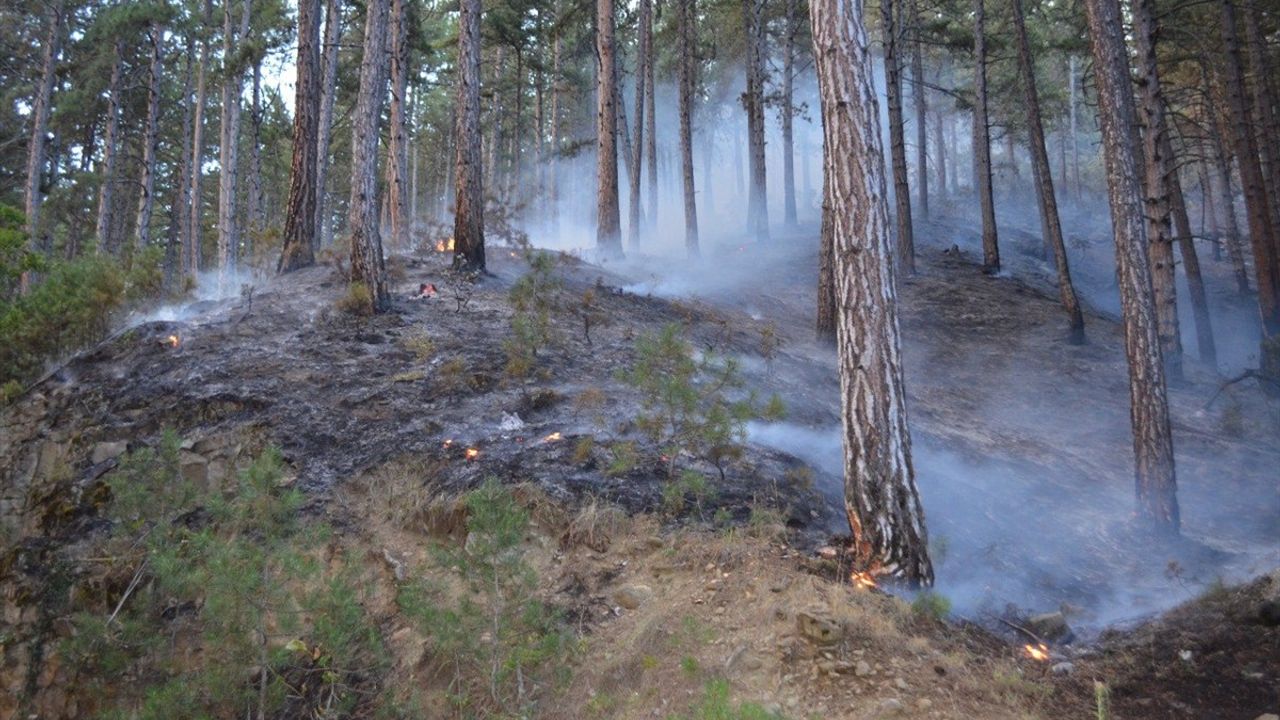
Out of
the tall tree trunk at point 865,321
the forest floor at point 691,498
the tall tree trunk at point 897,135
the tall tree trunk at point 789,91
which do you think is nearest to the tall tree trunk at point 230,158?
the forest floor at point 691,498

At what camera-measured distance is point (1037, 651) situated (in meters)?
5.10

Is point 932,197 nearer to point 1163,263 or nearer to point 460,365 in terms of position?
point 1163,263

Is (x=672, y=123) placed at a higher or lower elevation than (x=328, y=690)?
higher

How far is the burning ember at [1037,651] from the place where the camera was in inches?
197

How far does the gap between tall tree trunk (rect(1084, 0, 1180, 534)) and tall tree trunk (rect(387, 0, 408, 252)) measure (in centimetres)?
1015

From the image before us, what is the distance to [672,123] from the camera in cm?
4291

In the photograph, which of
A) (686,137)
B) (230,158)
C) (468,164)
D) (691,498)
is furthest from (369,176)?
(686,137)

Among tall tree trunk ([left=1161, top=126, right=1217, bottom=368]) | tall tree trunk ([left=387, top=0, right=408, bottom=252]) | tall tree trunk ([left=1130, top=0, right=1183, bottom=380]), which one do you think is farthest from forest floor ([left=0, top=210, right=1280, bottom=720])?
tall tree trunk ([left=1161, top=126, right=1217, bottom=368])

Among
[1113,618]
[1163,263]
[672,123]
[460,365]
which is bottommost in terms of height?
[1113,618]

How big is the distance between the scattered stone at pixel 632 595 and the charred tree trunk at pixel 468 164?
316 inches

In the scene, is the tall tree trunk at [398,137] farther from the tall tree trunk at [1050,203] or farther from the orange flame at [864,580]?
the tall tree trunk at [1050,203]

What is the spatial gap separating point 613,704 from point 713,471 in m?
2.88

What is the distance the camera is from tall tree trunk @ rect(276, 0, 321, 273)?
40.2ft

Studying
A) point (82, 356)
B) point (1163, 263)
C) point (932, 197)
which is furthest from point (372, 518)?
point (932, 197)
